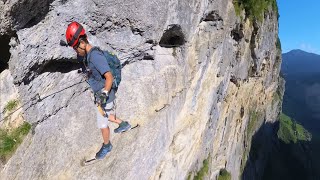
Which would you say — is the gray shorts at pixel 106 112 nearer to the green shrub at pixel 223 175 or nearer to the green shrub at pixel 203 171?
the green shrub at pixel 203 171

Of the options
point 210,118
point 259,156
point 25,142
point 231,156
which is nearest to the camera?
point 25,142

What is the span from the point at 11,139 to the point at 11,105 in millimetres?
975


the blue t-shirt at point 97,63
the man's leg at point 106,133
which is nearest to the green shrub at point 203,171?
the man's leg at point 106,133

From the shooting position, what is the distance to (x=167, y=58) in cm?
1596

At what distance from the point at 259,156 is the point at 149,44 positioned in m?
45.1

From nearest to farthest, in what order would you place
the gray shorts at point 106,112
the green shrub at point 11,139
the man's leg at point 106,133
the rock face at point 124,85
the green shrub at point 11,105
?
the gray shorts at point 106,112 < the man's leg at point 106,133 < the green shrub at point 11,139 < the green shrub at point 11,105 < the rock face at point 124,85

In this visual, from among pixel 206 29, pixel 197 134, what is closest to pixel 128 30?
pixel 206 29

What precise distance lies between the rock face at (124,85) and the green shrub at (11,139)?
6.8 inches

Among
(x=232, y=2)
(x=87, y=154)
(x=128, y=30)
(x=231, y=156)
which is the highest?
(x=232, y=2)

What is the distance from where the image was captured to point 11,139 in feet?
35.9

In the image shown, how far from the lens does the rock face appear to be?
1147cm

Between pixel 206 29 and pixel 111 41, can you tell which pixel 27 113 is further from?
pixel 206 29

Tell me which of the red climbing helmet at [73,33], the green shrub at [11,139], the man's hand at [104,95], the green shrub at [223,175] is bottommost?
the green shrub at [223,175]

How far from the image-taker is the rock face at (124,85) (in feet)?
37.6
